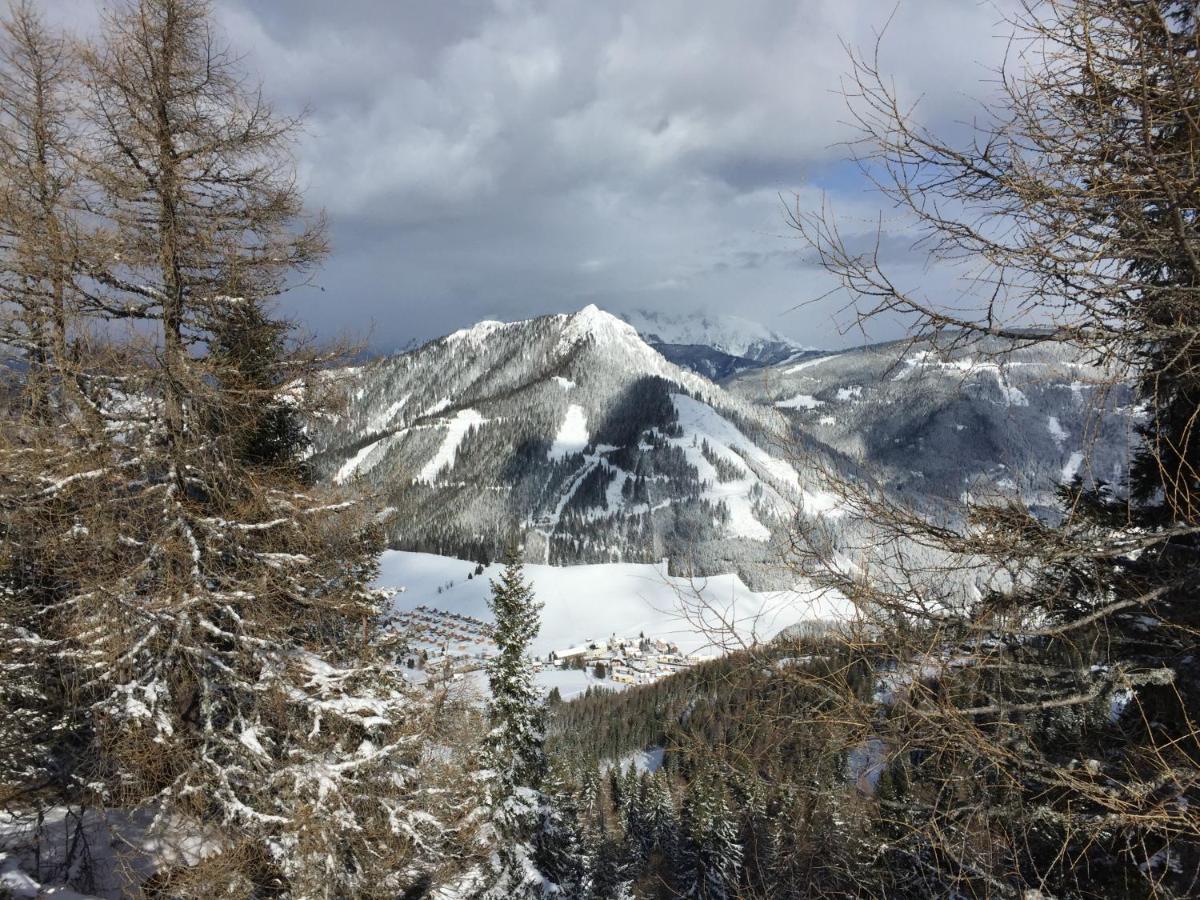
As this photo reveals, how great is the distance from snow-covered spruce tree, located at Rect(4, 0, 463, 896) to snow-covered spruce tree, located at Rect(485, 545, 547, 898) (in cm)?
1061

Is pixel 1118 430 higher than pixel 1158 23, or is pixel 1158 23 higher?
Answer: pixel 1158 23

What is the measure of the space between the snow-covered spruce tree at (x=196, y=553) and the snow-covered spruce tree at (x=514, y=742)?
10.6 metres

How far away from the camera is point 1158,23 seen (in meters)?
2.71

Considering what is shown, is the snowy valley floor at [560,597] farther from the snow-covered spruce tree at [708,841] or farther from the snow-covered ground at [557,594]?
the snow-covered spruce tree at [708,841]

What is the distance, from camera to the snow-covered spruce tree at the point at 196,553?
5746 millimetres

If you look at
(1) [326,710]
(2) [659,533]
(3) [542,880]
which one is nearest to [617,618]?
(2) [659,533]

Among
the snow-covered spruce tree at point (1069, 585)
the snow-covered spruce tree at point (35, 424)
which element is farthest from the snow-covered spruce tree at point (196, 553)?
the snow-covered spruce tree at point (1069, 585)

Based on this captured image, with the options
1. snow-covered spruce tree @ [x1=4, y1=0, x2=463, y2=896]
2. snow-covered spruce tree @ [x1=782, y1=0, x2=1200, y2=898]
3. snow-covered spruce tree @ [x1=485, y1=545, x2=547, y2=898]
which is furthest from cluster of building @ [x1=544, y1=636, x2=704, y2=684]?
snow-covered spruce tree @ [x1=782, y1=0, x2=1200, y2=898]

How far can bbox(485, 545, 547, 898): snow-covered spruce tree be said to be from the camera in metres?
16.4

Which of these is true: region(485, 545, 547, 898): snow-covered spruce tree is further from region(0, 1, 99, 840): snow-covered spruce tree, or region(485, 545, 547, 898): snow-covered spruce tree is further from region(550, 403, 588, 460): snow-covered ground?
region(550, 403, 588, 460): snow-covered ground

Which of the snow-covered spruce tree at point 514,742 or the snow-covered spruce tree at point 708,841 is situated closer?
the snow-covered spruce tree at point 514,742

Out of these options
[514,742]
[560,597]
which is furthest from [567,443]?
[514,742]

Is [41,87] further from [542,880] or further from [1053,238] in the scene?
[542,880]

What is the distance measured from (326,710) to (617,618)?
131345 millimetres
